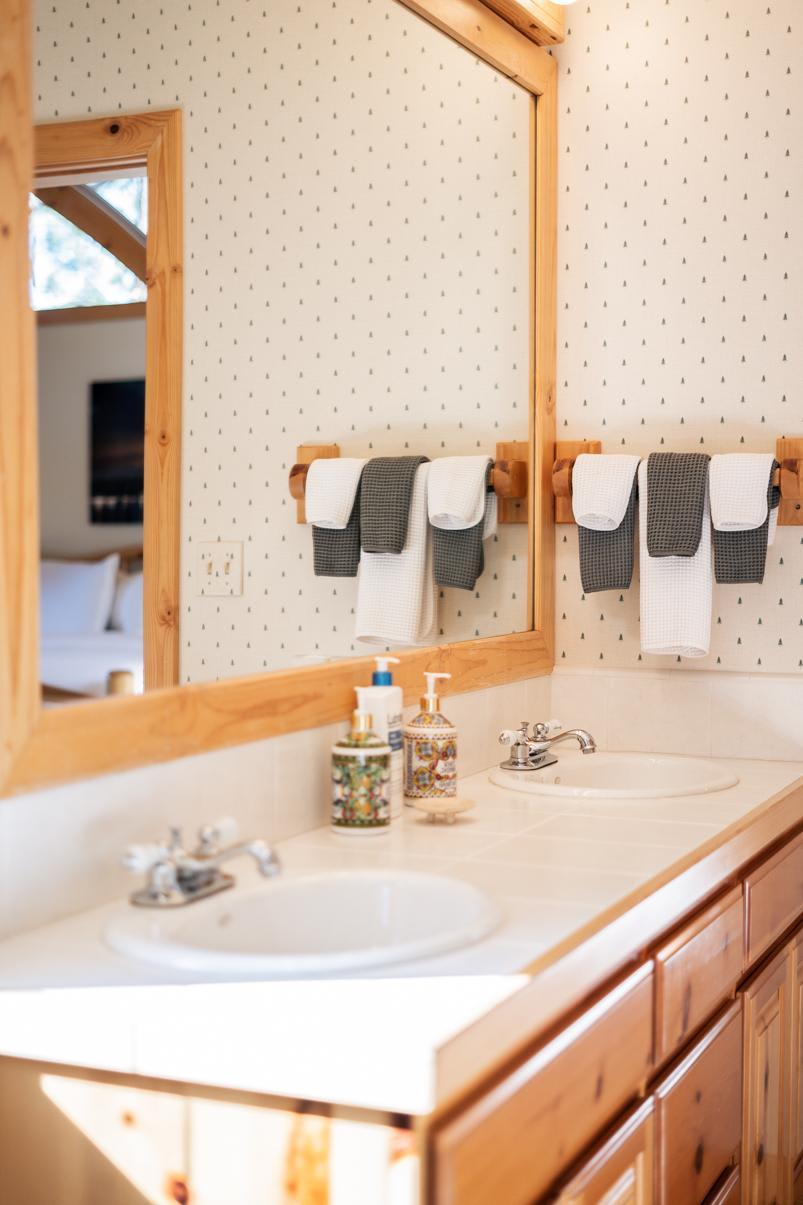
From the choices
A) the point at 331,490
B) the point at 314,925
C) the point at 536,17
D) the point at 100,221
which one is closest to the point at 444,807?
the point at 314,925

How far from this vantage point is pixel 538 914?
4.16ft

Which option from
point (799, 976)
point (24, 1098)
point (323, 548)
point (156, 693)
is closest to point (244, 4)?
point (323, 548)

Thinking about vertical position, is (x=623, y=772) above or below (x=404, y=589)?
below

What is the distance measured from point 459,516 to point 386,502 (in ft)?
0.57

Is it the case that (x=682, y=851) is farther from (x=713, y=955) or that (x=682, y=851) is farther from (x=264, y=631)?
(x=264, y=631)

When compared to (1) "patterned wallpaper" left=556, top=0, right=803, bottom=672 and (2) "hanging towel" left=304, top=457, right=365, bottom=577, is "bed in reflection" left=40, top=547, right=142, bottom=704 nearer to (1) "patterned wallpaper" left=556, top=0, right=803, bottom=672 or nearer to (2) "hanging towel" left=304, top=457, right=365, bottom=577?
(2) "hanging towel" left=304, top=457, right=365, bottom=577

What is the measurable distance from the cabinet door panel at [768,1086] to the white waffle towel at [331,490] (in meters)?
0.87

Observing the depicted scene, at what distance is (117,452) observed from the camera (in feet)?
4.46

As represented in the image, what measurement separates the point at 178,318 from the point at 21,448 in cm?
34

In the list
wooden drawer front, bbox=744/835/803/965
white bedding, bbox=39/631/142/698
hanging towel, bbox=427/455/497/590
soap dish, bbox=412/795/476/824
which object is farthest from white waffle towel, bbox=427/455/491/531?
white bedding, bbox=39/631/142/698

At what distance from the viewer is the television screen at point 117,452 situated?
1.33 meters

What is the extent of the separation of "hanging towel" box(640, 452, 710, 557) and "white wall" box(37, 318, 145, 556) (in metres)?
1.19

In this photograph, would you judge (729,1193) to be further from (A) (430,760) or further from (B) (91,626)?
(B) (91,626)

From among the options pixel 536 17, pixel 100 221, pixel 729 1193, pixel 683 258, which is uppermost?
pixel 536 17
